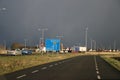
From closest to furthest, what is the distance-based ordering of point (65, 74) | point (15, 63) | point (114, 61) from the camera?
1. point (65, 74)
2. point (15, 63)
3. point (114, 61)

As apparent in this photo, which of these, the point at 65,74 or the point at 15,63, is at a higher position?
the point at 15,63

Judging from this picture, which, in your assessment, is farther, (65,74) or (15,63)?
(15,63)

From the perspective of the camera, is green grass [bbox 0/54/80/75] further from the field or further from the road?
the field

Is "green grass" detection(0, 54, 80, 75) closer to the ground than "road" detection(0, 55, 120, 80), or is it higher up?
higher up

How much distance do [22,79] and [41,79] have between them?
3.75 feet

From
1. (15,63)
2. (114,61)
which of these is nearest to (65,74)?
(15,63)

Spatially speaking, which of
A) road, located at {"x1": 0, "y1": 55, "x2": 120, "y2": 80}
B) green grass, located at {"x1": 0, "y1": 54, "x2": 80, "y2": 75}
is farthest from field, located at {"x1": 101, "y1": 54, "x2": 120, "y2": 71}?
green grass, located at {"x1": 0, "y1": 54, "x2": 80, "y2": 75}

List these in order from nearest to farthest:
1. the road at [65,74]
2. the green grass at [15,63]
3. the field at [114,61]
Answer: the road at [65,74]
the green grass at [15,63]
the field at [114,61]

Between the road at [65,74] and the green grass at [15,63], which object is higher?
the green grass at [15,63]

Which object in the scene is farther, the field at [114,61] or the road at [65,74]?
the field at [114,61]

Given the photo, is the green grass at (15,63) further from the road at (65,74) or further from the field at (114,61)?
the field at (114,61)

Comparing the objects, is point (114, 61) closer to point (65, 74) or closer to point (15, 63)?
point (15, 63)

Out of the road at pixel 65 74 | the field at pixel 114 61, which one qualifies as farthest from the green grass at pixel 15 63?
the field at pixel 114 61

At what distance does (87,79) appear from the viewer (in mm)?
16906
